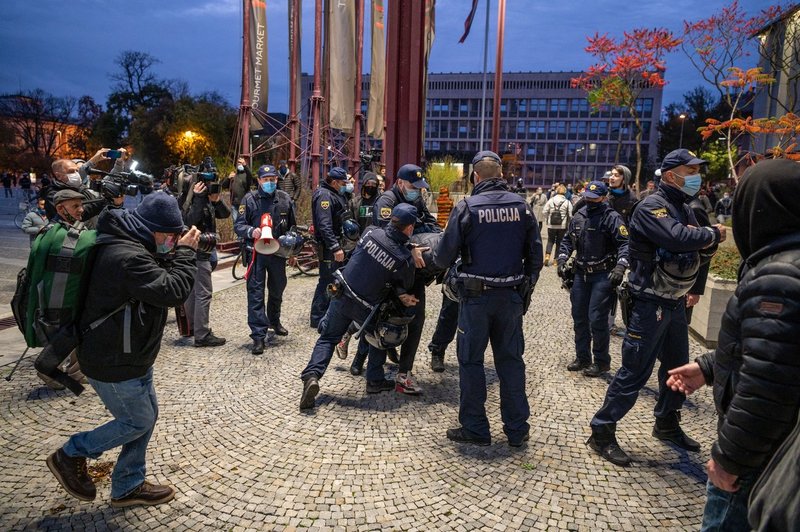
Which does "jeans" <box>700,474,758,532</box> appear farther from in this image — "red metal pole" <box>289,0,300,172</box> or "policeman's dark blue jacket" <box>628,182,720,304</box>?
"red metal pole" <box>289,0,300,172</box>

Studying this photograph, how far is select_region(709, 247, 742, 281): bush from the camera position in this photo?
267 inches

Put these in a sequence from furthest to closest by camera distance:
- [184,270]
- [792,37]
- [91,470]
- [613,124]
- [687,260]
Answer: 1. [613,124]
2. [792,37]
3. [687,260]
4. [91,470]
5. [184,270]

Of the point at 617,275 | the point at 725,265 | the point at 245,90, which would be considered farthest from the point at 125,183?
the point at 245,90

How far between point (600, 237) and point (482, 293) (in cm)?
243

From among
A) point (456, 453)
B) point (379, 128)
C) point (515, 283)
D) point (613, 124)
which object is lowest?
point (456, 453)

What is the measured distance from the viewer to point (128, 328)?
9.09 feet

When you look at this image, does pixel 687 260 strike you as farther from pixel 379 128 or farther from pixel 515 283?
pixel 379 128

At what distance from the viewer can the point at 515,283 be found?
3908 mm

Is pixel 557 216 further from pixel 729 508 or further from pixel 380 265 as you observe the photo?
pixel 729 508

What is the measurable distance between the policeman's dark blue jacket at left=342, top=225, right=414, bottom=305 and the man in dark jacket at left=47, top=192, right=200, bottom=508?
1.70m

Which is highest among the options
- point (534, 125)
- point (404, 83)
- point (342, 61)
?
point (534, 125)

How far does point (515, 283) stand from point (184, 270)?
7.64 feet

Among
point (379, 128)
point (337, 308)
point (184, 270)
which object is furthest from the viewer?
point (379, 128)

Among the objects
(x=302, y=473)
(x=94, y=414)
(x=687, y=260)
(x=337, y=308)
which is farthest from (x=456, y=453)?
(x=94, y=414)
